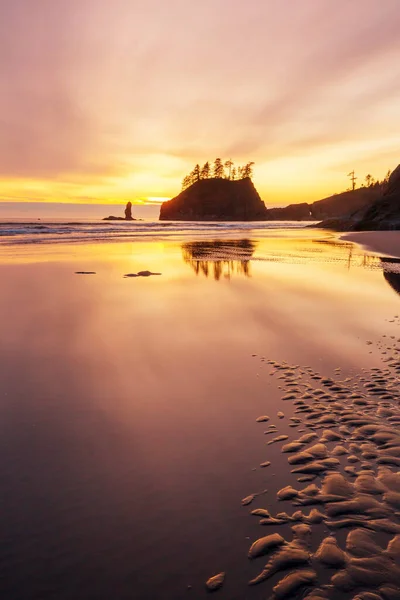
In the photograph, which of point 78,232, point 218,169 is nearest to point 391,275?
point 78,232

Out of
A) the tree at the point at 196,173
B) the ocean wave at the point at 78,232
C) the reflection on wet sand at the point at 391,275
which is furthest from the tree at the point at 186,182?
the reflection on wet sand at the point at 391,275

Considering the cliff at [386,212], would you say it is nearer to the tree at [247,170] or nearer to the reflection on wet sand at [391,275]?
the reflection on wet sand at [391,275]

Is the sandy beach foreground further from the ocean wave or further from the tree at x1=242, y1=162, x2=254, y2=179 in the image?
the tree at x1=242, y1=162, x2=254, y2=179

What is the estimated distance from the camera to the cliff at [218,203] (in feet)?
540

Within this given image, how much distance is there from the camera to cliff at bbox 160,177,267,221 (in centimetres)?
16450

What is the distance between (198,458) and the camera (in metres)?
3.32

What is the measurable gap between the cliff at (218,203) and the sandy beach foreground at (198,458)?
159246mm

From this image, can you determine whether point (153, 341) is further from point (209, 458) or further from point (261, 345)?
point (209, 458)

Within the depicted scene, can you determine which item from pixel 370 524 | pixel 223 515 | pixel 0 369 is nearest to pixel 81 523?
pixel 223 515

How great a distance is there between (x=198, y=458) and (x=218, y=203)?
551 ft

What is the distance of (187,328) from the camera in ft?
23.7

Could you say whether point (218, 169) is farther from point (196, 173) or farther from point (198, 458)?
point (198, 458)

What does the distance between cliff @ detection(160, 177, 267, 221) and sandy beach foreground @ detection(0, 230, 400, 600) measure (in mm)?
159246

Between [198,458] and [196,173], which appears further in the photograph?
[196,173]
